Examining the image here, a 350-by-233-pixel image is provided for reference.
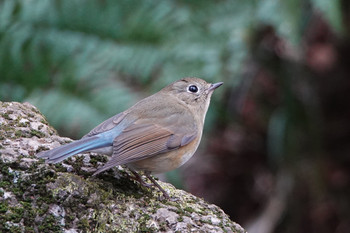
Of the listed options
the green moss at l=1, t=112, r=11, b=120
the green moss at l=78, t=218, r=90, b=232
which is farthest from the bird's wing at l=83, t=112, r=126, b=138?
the green moss at l=78, t=218, r=90, b=232

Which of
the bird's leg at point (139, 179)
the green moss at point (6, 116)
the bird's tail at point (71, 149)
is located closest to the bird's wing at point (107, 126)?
the bird's tail at point (71, 149)

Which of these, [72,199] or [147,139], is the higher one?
[147,139]

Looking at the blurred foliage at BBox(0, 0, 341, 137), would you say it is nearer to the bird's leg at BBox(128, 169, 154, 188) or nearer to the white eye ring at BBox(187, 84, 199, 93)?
the white eye ring at BBox(187, 84, 199, 93)

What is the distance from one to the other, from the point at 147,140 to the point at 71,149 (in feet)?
1.78

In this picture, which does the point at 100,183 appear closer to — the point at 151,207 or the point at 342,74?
the point at 151,207

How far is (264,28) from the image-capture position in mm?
5781

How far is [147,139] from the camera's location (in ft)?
9.92

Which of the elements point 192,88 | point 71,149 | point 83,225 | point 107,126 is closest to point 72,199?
point 83,225

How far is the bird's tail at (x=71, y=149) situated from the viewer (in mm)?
2488

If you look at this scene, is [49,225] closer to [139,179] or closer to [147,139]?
[139,179]

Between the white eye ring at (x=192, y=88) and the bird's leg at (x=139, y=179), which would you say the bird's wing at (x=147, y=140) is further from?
the white eye ring at (x=192, y=88)

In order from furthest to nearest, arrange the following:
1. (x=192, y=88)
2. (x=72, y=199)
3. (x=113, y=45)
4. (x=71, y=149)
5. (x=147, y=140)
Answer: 1. (x=113, y=45)
2. (x=192, y=88)
3. (x=147, y=140)
4. (x=71, y=149)
5. (x=72, y=199)

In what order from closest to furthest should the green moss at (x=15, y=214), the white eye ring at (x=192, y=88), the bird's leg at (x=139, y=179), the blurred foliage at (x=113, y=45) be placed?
1. the green moss at (x=15, y=214)
2. the bird's leg at (x=139, y=179)
3. the white eye ring at (x=192, y=88)
4. the blurred foliage at (x=113, y=45)

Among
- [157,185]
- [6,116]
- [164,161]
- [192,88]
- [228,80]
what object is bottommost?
[157,185]
